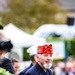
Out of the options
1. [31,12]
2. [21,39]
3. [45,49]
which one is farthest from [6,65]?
[31,12]

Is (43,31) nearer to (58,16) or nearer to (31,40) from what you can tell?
(31,40)

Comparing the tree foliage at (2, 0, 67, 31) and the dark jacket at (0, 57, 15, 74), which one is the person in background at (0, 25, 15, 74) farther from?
the tree foliage at (2, 0, 67, 31)

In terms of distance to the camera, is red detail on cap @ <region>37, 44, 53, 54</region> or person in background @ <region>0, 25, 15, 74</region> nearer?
person in background @ <region>0, 25, 15, 74</region>

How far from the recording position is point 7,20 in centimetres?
3497

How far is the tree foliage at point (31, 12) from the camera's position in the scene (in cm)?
3804

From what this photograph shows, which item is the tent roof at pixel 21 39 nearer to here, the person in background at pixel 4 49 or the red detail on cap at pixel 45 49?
the person in background at pixel 4 49

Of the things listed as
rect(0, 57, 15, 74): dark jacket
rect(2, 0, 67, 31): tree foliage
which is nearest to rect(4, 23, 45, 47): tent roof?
rect(0, 57, 15, 74): dark jacket

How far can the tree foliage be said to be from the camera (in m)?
38.0

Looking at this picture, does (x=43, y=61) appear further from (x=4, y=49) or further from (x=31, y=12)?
(x=31, y=12)

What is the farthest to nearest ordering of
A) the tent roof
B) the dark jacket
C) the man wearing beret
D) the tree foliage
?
the tree foliage → the tent roof → the dark jacket → the man wearing beret

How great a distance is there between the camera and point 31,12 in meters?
40.3

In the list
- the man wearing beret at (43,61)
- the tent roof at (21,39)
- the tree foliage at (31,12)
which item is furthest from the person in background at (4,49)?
the tree foliage at (31,12)

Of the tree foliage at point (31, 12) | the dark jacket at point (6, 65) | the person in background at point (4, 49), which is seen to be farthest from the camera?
the tree foliage at point (31, 12)

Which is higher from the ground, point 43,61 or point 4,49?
point 4,49
